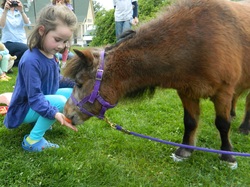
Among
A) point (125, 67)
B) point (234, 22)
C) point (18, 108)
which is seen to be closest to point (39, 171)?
point (18, 108)

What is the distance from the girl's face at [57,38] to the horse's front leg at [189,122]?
145cm

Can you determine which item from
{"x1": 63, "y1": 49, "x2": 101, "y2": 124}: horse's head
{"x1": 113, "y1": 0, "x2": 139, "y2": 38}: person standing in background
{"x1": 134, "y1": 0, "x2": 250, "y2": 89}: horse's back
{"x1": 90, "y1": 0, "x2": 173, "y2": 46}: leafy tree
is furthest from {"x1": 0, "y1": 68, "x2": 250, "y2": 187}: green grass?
{"x1": 90, "y1": 0, "x2": 173, "y2": 46}: leafy tree

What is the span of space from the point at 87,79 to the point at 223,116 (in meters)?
1.59

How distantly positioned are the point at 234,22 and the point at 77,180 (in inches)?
90.3

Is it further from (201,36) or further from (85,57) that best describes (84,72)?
(201,36)

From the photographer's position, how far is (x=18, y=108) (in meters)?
3.17

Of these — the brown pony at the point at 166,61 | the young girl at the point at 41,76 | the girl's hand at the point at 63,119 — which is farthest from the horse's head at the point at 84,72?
the young girl at the point at 41,76

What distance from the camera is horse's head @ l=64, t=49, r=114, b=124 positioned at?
2586mm

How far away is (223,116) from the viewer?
315cm

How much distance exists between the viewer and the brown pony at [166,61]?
103 inches

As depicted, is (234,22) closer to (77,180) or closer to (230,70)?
(230,70)

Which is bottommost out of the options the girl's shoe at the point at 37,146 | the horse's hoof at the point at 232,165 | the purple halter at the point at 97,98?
the horse's hoof at the point at 232,165

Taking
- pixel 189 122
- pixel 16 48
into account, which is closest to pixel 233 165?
pixel 189 122

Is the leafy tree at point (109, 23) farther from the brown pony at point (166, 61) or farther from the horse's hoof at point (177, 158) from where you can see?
the brown pony at point (166, 61)
